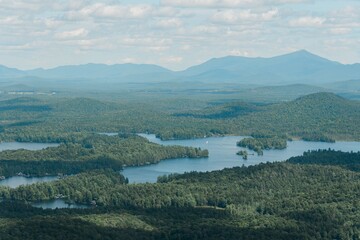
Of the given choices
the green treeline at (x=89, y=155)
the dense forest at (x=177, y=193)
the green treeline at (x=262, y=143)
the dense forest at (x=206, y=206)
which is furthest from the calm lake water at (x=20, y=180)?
the green treeline at (x=262, y=143)

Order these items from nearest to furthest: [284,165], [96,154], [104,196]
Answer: [104,196], [284,165], [96,154]

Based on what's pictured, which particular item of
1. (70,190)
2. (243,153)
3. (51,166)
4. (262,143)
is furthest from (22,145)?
(70,190)

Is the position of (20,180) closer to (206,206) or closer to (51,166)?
(51,166)

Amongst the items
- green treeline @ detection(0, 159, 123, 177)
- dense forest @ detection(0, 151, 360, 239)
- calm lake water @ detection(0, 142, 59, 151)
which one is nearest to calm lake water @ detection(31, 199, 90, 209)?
dense forest @ detection(0, 151, 360, 239)

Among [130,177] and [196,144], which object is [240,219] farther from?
[196,144]

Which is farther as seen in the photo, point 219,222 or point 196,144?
point 196,144

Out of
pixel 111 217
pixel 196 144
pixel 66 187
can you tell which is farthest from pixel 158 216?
pixel 196 144

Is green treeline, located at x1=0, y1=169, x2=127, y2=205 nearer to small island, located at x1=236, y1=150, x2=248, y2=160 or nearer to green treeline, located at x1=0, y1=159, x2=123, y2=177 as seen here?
green treeline, located at x1=0, y1=159, x2=123, y2=177

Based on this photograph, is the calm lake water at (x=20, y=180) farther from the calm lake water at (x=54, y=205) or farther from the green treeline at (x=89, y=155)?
the calm lake water at (x=54, y=205)
